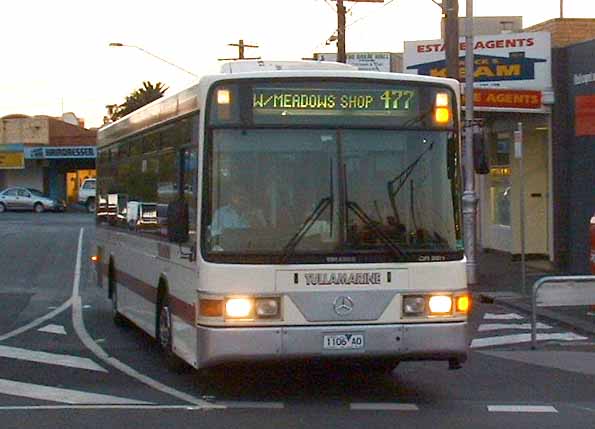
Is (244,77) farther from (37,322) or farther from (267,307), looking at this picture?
(37,322)

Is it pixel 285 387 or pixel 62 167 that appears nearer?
pixel 285 387

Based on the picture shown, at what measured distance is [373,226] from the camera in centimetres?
1044

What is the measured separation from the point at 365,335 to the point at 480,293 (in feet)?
37.5

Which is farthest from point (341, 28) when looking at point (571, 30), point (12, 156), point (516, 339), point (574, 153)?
point (12, 156)

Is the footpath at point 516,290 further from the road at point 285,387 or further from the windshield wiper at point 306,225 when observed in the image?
the windshield wiper at point 306,225

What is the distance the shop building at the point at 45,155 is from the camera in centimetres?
7525

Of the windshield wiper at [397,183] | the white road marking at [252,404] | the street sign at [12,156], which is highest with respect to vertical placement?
the street sign at [12,156]

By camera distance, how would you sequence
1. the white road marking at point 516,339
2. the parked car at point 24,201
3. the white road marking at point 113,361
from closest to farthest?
the white road marking at point 113,361 → the white road marking at point 516,339 → the parked car at point 24,201

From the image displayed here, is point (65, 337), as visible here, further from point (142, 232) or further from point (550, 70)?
point (550, 70)

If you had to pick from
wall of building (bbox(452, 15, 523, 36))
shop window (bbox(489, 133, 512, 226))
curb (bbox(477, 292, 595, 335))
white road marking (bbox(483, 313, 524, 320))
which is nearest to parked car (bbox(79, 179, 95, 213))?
wall of building (bbox(452, 15, 523, 36))

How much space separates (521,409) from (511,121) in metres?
17.6

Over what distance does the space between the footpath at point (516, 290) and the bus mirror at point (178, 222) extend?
7356mm

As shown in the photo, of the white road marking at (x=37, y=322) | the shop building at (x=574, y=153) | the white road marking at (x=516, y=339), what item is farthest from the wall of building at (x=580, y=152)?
the white road marking at (x=37, y=322)

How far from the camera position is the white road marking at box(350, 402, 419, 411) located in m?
10.5
